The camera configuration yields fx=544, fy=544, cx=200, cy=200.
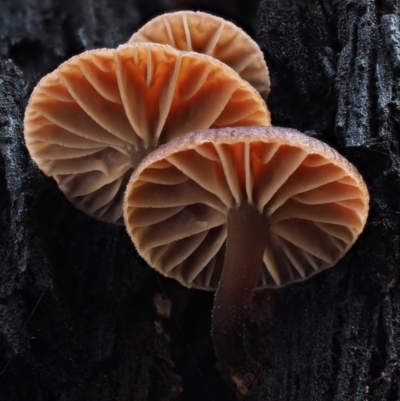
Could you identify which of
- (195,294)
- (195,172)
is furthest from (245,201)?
(195,294)

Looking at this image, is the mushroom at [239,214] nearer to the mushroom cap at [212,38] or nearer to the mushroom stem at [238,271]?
the mushroom stem at [238,271]

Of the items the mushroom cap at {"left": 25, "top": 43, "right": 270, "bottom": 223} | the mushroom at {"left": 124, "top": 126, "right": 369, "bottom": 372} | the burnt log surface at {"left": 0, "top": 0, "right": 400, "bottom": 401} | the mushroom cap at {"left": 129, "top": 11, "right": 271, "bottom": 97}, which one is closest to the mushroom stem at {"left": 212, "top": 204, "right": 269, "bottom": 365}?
the mushroom at {"left": 124, "top": 126, "right": 369, "bottom": 372}

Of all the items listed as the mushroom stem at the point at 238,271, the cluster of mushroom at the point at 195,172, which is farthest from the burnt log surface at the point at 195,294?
the mushroom stem at the point at 238,271

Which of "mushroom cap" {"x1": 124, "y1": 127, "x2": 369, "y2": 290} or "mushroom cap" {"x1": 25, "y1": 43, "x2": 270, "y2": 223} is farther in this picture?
"mushroom cap" {"x1": 25, "y1": 43, "x2": 270, "y2": 223}

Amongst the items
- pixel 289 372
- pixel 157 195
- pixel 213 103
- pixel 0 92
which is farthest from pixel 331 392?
pixel 0 92

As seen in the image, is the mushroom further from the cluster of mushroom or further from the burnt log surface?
the burnt log surface

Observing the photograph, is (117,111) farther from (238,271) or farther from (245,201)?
(238,271)

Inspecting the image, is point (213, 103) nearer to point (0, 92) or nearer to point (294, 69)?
point (294, 69)
